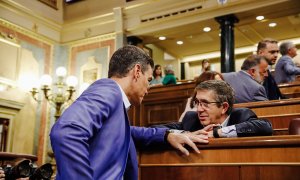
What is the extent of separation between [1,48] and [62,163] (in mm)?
6018

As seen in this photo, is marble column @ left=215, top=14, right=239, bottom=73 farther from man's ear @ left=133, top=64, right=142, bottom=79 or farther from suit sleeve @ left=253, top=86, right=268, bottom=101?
man's ear @ left=133, top=64, right=142, bottom=79

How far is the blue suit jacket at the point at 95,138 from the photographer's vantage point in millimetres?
1073

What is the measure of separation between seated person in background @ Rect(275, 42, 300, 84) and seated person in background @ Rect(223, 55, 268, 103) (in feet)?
3.62

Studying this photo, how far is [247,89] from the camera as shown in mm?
3184

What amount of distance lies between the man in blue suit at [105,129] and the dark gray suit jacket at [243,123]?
0.30 m

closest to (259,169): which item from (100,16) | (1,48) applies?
(1,48)

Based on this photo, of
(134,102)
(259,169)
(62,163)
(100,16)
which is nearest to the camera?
(62,163)

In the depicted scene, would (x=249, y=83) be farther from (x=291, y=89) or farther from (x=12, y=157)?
(x=12, y=157)

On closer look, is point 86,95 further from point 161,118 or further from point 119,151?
point 161,118

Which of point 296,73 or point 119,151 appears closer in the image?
point 119,151

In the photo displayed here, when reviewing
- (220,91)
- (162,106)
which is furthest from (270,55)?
(220,91)

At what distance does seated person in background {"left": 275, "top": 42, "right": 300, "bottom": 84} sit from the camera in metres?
4.28

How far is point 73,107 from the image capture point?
3.77ft

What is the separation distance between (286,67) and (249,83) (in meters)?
1.43
